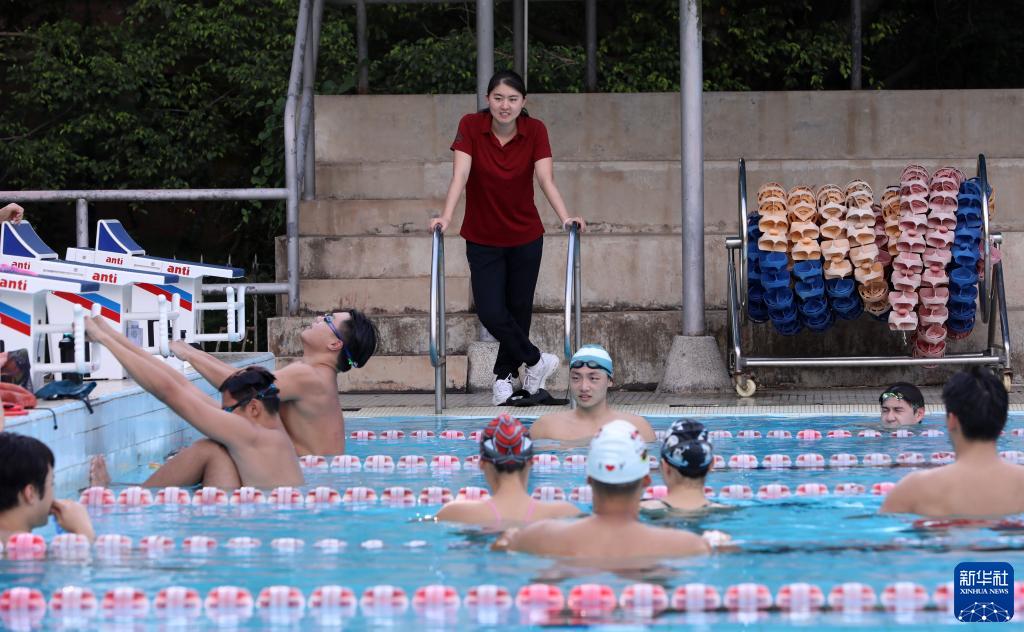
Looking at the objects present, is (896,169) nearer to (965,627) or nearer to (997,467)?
(997,467)

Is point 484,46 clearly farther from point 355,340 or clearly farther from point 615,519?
point 615,519

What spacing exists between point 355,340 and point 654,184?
5.62 meters

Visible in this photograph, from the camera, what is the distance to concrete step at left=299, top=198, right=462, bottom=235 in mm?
12188

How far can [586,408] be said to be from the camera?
7551 millimetres

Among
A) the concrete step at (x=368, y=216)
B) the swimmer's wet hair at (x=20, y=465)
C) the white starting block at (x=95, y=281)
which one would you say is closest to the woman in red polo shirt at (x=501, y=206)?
the white starting block at (x=95, y=281)

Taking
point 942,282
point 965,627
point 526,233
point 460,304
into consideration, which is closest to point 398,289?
point 460,304

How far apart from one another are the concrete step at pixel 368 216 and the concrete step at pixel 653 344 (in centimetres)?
129

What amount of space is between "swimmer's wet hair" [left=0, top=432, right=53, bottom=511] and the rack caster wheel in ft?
19.4

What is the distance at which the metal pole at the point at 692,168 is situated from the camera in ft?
34.0

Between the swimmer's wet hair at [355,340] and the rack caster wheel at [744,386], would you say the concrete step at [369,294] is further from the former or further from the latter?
the swimmer's wet hair at [355,340]

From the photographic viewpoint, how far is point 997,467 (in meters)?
5.38

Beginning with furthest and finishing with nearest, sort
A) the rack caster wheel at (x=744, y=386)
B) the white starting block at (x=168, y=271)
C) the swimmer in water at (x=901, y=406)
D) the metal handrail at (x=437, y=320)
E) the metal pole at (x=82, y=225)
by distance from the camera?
the metal pole at (x=82, y=225) → the rack caster wheel at (x=744, y=386) → the metal handrail at (x=437, y=320) → the white starting block at (x=168, y=271) → the swimmer in water at (x=901, y=406)

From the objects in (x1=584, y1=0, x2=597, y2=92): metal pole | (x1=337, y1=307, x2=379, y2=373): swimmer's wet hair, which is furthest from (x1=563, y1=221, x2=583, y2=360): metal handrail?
(x1=584, y1=0, x2=597, y2=92): metal pole

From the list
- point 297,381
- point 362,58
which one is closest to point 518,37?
point 362,58
